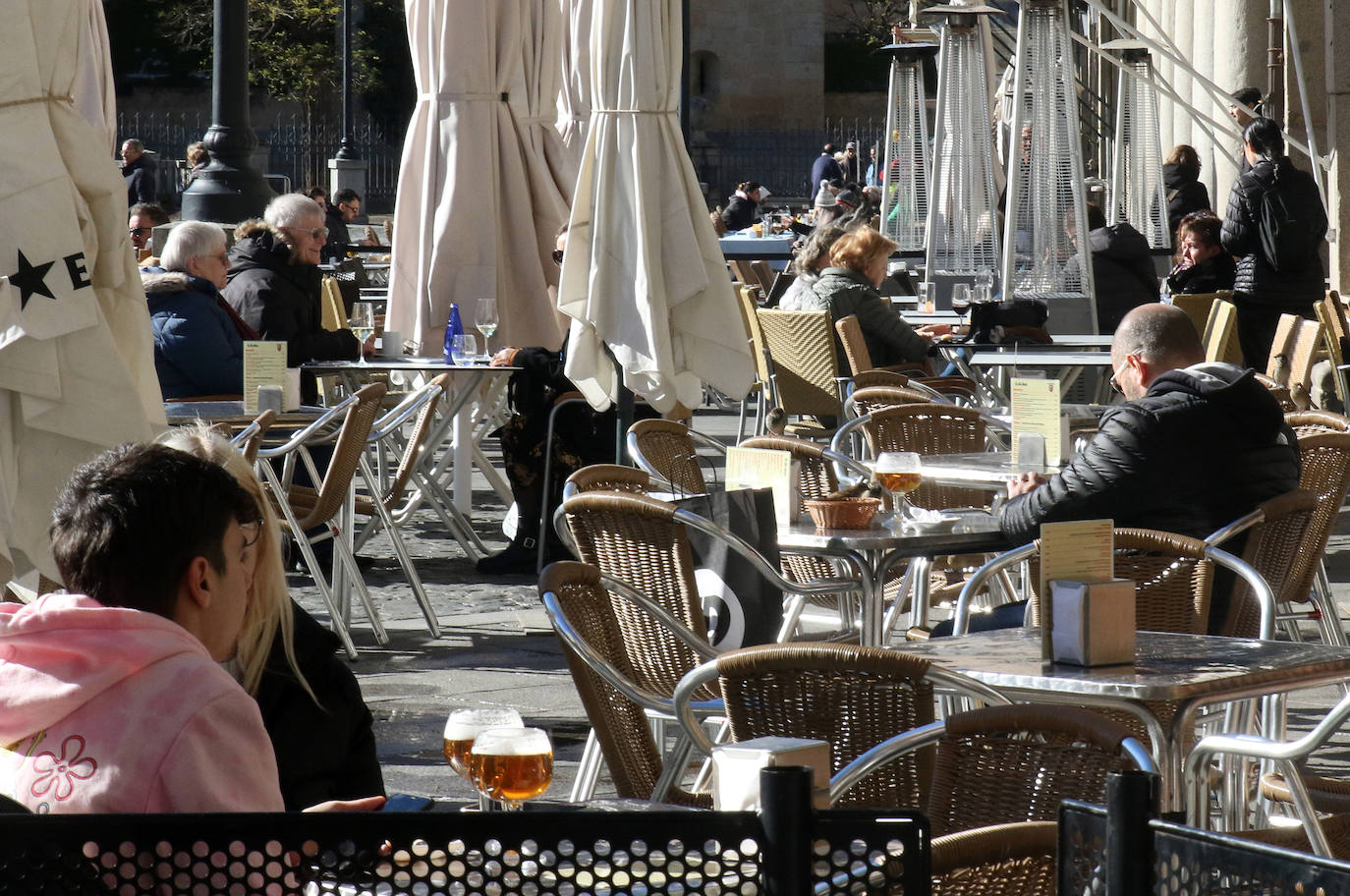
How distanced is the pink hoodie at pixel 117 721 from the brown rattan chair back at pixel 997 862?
718mm

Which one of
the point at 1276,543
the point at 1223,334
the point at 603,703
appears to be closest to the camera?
the point at 603,703

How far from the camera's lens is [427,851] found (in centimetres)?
128

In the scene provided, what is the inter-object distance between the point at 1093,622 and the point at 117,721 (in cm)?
170

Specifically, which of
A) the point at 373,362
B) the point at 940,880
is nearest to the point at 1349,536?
the point at 373,362

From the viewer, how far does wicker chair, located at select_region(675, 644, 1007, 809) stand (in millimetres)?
2680

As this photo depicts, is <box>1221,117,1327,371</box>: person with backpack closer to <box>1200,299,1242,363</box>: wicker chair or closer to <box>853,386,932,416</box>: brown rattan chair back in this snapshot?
<box>1200,299,1242,363</box>: wicker chair

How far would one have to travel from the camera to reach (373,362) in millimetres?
8133

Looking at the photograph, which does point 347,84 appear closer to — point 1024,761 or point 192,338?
point 192,338

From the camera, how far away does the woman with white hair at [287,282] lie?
26.5ft

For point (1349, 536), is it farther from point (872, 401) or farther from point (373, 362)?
point (373, 362)

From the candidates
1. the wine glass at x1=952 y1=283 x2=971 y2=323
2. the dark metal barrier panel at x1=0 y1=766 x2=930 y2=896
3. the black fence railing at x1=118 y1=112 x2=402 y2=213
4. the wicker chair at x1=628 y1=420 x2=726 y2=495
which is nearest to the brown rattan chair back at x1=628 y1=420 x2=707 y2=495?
the wicker chair at x1=628 y1=420 x2=726 y2=495

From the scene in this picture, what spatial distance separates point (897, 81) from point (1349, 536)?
8.99 metres

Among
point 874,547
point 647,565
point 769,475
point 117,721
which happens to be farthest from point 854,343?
point 117,721

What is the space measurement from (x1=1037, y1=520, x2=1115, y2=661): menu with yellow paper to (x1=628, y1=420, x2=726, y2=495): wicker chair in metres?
2.36
